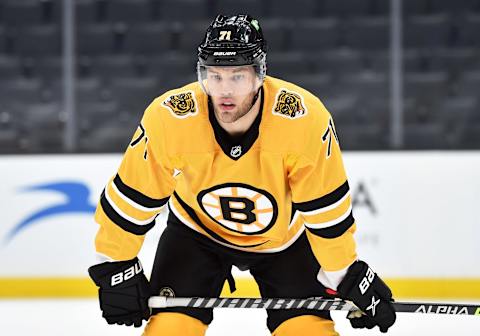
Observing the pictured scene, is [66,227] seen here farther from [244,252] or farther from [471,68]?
[471,68]

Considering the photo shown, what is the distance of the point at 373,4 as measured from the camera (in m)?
4.95

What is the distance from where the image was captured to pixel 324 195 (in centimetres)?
240

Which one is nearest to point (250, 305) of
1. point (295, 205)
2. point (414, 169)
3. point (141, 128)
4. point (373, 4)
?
Answer: point (295, 205)

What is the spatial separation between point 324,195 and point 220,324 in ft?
5.06

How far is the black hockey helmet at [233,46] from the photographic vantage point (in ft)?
7.55

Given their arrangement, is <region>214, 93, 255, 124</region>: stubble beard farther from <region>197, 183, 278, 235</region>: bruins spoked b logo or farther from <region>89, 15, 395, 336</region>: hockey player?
<region>197, 183, 278, 235</region>: bruins spoked b logo

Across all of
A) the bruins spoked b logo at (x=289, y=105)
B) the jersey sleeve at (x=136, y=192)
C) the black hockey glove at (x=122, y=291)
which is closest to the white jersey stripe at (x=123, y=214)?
the jersey sleeve at (x=136, y=192)

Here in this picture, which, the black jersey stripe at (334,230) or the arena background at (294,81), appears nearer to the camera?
the black jersey stripe at (334,230)

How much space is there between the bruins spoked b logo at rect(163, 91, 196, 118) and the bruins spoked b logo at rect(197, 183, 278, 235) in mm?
226

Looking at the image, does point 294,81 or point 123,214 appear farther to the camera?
point 294,81

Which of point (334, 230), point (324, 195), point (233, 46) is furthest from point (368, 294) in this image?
point (233, 46)

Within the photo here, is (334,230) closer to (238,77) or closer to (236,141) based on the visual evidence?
(236,141)

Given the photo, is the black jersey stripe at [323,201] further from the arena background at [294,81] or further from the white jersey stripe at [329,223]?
the arena background at [294,81]

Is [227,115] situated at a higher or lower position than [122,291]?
higher
